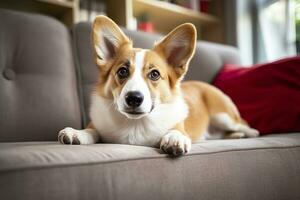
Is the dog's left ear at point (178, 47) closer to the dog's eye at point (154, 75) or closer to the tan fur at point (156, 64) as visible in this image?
the tan fur at point (156, 64)

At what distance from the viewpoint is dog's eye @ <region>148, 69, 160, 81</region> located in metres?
1.11

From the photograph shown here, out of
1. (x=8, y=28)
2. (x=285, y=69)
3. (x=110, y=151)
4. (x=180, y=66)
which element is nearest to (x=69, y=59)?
(x=8, y=28)

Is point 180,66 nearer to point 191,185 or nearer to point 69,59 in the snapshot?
point 191,185

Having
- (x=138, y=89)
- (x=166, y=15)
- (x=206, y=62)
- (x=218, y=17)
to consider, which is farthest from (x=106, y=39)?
(x=218, y=17)

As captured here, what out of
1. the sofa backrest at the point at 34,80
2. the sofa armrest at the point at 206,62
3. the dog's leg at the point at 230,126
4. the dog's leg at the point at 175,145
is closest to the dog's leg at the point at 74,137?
the dog's leg at the point at 175,145

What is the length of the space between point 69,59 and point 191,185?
93 cm

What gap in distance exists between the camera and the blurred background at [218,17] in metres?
2.12

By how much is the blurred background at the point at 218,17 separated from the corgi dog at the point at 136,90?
95 cm

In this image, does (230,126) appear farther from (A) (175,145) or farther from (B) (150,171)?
(B) (150,171)

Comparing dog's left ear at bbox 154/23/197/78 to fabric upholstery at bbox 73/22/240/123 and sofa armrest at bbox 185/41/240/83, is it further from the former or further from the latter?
sofa armrest at bbox 185/41/240/83

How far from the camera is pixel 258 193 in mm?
1017

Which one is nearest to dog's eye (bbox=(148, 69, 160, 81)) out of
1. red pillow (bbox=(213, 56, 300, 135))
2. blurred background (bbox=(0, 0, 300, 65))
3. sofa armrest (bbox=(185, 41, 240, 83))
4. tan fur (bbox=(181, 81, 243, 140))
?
tan fur (bbox=(181, 81, 243, 140))

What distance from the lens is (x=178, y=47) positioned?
1215 millimetres

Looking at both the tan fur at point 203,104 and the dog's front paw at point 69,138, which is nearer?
the dog's front paw at point 69,138
